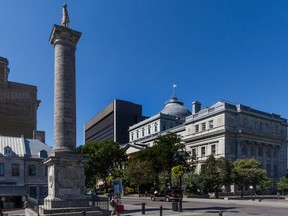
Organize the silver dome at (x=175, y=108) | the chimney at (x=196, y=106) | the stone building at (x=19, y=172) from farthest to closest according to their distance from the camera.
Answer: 1. the silver dome at (x=175, y=108)
2. the chimney at (x=196, y=106)
3. the stone building at (x=19, y=172)

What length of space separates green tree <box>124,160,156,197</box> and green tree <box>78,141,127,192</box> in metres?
8.54

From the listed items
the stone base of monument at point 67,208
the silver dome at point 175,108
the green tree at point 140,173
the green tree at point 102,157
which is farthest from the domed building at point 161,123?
the stone base of monument at point 67,208

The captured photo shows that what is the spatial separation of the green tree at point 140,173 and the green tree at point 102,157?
8.54 m

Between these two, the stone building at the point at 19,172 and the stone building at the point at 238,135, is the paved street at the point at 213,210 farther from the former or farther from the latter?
the stone building at the point at 238,135

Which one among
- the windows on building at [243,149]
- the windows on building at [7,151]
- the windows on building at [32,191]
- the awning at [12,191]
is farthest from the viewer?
the windows on building at [243,149]

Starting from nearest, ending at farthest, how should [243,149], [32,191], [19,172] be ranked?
[19,172] → [32,191] → [243,149]

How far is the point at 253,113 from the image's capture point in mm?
82625

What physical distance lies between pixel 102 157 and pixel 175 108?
48.7 meters

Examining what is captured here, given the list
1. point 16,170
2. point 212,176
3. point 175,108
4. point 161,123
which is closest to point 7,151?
point 16,170

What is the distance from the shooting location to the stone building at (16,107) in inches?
3568

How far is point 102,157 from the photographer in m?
76.2

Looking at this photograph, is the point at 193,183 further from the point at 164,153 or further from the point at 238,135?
the point at 238,135

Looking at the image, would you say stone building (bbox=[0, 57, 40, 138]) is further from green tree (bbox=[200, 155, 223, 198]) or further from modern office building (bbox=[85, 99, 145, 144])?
modern office building (bbox=[85, 99, 145, 144])

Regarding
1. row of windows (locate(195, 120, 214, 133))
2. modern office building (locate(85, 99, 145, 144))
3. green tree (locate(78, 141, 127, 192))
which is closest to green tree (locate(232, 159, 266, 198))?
row of windows (locate(195, 120, 214, 133))
